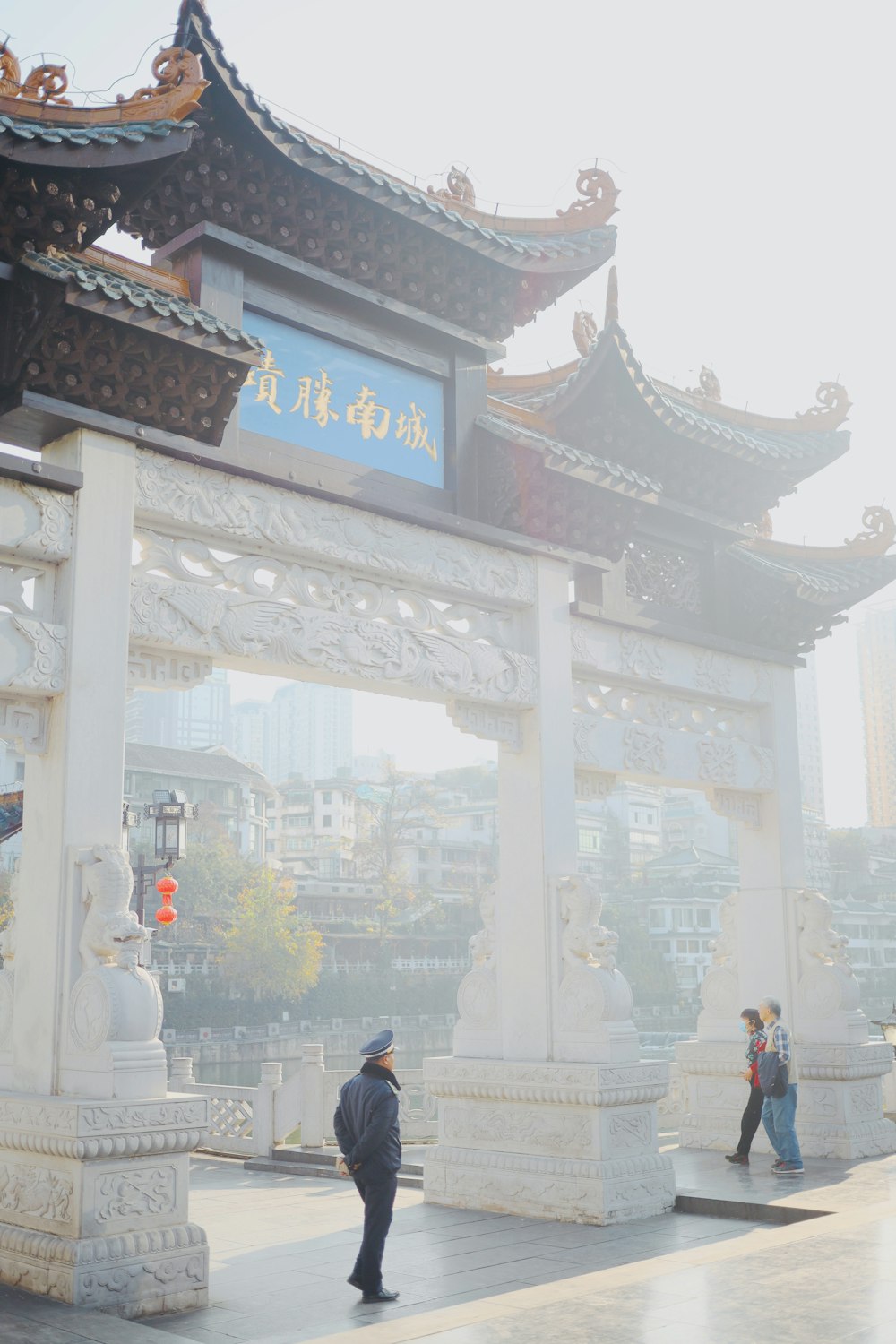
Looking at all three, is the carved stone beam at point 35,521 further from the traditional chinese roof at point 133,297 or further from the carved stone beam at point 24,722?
the traditional chinese roof at point 133,297

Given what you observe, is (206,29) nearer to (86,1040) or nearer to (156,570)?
(156,570)

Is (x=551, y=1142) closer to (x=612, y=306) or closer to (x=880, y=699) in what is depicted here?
(x=612, y=306)

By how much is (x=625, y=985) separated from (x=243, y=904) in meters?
32.0

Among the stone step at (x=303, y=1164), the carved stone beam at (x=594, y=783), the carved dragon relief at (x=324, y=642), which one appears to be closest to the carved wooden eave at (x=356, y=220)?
the carved dragon relief at (x=324, y=642)

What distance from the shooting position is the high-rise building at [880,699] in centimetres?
5962

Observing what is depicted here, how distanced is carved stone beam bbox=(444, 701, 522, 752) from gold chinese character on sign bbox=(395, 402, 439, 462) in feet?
4.97

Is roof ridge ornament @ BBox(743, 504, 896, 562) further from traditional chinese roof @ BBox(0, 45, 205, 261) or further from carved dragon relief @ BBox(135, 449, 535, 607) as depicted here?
traditional chinese roof @ BBox(0, 45, 205, 261)

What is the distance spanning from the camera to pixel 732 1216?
659 cm

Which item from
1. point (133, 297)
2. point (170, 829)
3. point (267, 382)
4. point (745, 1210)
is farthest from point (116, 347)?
point (170, 829)

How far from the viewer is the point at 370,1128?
4.86 m

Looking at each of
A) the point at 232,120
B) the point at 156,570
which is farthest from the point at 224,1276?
the point at 232,120

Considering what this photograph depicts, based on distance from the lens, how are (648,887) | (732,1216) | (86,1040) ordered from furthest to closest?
(648,887) → (732,1216) → (86,1040)

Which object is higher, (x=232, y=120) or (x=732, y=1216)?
(x=232, y=120)

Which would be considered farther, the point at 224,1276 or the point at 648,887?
the point at 648,887
